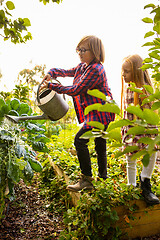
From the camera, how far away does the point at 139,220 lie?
1.50 m

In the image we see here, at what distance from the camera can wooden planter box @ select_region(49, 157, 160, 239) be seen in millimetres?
1434

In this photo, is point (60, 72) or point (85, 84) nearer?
point (85, 84)

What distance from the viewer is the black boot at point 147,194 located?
143cm

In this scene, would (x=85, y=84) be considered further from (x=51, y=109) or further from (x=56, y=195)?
(x=56, y=195)

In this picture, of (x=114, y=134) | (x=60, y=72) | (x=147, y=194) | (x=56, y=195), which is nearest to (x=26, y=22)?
(x=60, y=72)

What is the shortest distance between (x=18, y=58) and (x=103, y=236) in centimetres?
568

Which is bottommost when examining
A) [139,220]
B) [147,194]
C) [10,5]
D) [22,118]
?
[139,220]

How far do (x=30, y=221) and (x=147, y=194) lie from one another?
38.8 inches

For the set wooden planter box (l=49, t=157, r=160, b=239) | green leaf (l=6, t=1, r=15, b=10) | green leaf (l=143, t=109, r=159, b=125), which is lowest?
wooden planter box (l=49, t=157, r=160, b=239)

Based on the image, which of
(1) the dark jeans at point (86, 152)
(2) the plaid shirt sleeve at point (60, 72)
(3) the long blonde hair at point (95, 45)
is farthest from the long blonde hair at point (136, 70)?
(2) the plaid shirt sleeve at point (60, 72)

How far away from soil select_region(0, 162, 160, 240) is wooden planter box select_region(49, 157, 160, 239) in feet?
0.20

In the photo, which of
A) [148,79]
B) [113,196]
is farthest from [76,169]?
[148,79]

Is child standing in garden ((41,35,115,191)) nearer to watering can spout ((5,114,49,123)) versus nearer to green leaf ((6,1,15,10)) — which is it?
watering can spout ((5,114,49,123))

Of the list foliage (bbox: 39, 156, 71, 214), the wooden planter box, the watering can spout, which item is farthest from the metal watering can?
the wooden planter box
